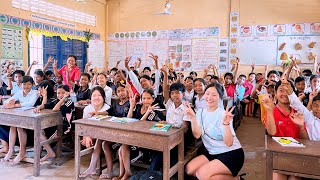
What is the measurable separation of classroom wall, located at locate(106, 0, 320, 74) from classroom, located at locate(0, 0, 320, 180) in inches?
1.1

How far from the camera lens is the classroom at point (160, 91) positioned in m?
2.27

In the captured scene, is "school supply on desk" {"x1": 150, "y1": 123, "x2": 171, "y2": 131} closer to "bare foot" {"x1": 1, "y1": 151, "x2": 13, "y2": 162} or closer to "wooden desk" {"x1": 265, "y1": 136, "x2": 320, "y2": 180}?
"wooden desk" {"x1": 265, "y1": 136, "x2": 320, "y2": 180}

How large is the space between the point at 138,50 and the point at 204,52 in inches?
80.6

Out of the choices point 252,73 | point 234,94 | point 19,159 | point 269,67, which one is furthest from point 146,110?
point 269,67

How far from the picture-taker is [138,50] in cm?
820

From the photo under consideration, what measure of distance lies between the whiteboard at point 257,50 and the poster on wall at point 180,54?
1.38 m

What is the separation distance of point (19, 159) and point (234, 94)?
3.91m

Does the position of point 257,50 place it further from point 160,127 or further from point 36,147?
point 36,147

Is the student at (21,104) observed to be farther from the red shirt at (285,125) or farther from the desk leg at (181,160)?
the red shirt at (285,125)

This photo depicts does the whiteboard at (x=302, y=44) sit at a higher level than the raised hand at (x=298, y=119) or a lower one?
higher

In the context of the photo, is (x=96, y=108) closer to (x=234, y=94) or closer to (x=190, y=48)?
(x=234, y=94)

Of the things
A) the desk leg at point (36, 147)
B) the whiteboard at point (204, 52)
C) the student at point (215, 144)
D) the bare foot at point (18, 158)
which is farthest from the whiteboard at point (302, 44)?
the bare foot at point (18, 158)

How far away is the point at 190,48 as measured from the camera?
753cm

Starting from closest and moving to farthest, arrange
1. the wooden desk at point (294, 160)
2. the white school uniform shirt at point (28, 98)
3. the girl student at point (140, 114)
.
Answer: the wooden desk at point (294, 160)
the girl student at point (140, 114)
the white school uniform shirt at point (28, 98)
